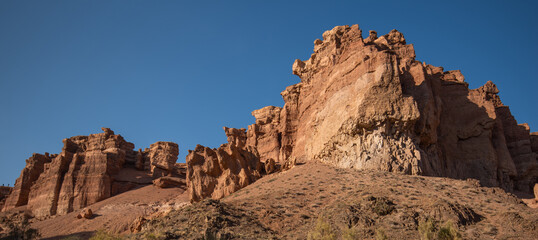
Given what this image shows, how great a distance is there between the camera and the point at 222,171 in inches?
1754

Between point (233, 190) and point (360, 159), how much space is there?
1170cm

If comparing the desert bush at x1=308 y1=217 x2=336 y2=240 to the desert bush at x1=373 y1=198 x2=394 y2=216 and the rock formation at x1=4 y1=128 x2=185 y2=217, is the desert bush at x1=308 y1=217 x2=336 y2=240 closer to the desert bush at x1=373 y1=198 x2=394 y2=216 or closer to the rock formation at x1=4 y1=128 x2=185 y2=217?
the desert bush at x1=373 y1=198 x2=394 y2=216

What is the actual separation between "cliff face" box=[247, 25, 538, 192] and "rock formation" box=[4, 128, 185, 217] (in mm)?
17264

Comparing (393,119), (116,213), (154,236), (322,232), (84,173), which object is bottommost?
(322,232)

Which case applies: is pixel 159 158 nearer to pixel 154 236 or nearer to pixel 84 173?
pixel 84 173

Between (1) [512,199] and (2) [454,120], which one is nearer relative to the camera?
(1) [512,199]

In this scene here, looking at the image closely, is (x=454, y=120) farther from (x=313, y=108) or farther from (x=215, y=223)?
(x=215, y=223)

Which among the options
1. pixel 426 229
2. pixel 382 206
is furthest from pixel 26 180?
pixel 426 229

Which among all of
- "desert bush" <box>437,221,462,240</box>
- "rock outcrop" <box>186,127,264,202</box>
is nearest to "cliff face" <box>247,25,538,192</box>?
"rock outcrop" <box>186,127,264,202</box>

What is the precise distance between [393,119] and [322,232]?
13.4 meters

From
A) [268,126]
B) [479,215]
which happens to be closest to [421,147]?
[479,215]

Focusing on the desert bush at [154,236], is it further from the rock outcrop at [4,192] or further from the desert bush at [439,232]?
the rock outcrop at [4,192]

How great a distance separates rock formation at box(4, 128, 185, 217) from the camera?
2186 inches

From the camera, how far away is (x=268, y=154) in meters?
55.0
